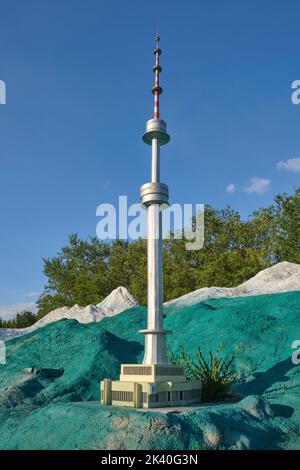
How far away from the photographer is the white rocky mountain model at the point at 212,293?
22.1m

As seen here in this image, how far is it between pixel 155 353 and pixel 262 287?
13172mm

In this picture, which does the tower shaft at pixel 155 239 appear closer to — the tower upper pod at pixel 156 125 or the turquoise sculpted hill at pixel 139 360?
the tower upper pod at pixel 156 125

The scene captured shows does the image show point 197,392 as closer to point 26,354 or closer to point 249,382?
point 249,382

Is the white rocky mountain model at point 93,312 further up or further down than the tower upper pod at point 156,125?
further down

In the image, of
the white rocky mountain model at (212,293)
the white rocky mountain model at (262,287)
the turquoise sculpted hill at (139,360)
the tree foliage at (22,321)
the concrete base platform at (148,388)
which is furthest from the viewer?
the tree foliage at (22,321)

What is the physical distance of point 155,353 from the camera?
10594 millimetres

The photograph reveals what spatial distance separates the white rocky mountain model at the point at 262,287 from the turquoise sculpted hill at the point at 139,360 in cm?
151

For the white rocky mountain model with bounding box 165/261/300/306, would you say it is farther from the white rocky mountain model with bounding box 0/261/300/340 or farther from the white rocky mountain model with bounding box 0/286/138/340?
the white rocky mountain model with bounding box 0/286/138/340

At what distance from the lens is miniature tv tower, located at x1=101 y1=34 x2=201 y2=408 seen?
9820 millimetres

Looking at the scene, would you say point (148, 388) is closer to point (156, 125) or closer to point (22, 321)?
point (156, 125)

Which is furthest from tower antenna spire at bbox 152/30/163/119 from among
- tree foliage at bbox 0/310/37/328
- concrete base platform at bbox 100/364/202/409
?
tree foliage at bbox 0/310/37/328

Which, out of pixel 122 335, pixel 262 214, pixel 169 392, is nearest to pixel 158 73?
pixel 169 392

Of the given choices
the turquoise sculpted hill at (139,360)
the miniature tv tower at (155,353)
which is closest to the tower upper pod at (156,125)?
the miniature tv tower at (155,353)
